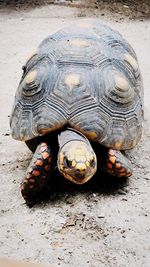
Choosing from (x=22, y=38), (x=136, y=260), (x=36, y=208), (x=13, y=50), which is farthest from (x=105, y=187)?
(x=22, y=38)

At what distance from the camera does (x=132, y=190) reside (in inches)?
128

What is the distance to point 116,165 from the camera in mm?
3146

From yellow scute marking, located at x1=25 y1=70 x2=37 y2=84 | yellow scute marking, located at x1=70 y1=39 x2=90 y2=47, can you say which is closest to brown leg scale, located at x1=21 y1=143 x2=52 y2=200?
yellow scute marking, located at x1=25 y1=70 x2=37 y2=84

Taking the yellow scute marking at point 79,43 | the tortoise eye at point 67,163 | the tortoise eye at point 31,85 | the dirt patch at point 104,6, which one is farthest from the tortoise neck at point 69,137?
the dirt patch at point 104,6

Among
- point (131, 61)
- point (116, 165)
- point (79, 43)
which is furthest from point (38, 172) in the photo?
point (131, 61)

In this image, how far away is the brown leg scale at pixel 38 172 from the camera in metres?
3.05

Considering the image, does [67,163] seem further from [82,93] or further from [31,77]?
[31,77]

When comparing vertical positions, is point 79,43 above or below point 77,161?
above

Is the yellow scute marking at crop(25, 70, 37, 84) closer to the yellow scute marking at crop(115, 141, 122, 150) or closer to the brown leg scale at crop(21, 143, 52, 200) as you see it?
the brown leg scale at crop(21, 143, 52, 200)

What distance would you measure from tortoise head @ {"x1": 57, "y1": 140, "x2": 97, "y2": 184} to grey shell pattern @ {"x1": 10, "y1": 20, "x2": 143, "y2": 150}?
22cm

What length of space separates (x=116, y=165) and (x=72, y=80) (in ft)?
2.31

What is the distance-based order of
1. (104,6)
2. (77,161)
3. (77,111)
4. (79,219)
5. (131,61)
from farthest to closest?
(104,6) < (131,61) < (77,111) < (79,219) < (77,161)

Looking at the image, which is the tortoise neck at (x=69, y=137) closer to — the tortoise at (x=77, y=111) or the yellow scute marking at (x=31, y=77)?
the tortoise at (x=77, y=111)

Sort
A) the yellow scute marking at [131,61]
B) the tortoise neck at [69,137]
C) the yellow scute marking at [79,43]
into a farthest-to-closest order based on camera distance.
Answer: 1. the yellow scute marking at [131,61]
2. the yellow scute marking at [79,43]
3. the tortoise neck at [69,137]
